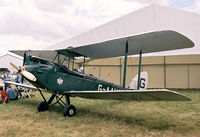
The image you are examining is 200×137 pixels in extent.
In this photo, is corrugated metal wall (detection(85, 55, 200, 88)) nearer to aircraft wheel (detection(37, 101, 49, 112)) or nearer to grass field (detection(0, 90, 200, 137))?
grass field (detection(0, 90, 200, 137))

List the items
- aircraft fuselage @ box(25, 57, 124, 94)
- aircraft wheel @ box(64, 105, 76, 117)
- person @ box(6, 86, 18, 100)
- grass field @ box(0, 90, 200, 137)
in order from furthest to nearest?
person @ box(6, 86, 18, 100) < aircraft wheel @ box(64, 105, 76, 117) < aircraft fuselage @ box(25, 57, 124, 94) < grass field @ box(0, 90, 200, 137)

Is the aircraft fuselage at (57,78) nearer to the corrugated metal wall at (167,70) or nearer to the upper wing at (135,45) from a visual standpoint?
the upper wing at (135,45)

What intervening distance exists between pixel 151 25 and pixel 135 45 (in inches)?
302

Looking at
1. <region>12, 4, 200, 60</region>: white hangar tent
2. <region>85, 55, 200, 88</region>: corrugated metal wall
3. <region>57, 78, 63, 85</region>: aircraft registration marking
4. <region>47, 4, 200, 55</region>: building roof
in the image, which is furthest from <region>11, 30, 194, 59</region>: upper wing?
<region>85, 55, 200, 88</region>: corrugated metal wall

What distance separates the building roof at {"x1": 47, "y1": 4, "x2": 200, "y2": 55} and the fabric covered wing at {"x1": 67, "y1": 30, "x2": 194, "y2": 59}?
6.89 meters

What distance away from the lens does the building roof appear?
10961mm

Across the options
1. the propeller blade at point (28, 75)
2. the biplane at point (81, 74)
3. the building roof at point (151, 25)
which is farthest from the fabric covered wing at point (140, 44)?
the building roof at point (151, 25)

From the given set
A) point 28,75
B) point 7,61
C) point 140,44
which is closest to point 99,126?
point 28,75

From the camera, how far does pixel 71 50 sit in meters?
5.10

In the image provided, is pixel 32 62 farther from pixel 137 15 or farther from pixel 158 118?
pixel 137 15

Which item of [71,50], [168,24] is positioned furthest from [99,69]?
[71,50]

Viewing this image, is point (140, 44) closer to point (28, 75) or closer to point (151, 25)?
point (28, 75)

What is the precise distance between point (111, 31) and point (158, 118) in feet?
31.4

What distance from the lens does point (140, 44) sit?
4898mm
